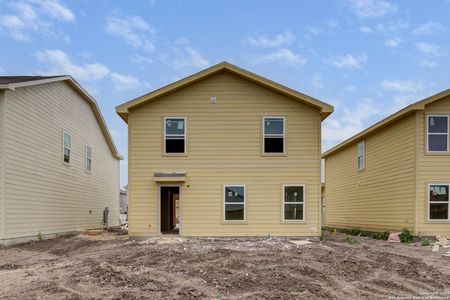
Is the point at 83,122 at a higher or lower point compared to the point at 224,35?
lower

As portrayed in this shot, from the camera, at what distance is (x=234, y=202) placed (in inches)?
614

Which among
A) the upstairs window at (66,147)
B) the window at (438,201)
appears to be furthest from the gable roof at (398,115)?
the upstairs window at (66,147)

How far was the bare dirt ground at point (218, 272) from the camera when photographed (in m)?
7.59

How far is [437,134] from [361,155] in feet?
18.2

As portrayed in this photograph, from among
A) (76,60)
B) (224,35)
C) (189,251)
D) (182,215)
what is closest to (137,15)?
(224,35)

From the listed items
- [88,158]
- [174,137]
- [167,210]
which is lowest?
[167,210]

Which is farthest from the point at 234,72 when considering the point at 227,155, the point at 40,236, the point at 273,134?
the point at 40,236

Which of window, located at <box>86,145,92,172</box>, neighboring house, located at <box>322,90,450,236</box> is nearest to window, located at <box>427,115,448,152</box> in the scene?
neighboring house, located at <box>322,90,450,236</box>

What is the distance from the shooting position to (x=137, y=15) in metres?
16.9

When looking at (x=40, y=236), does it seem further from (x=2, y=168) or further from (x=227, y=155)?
(x=227, y=155)

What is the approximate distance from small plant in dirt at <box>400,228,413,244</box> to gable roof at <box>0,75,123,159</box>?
46.4 ft

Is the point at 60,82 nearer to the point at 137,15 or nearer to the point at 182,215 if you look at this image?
the point at 137,15

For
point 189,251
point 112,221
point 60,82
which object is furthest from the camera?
point 112,221

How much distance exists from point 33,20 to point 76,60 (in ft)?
15.5
